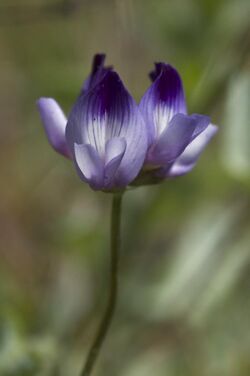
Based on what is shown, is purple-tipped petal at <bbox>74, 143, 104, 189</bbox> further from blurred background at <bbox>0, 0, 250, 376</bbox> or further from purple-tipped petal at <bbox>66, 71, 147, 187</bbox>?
blurred background at <bbox>0, 0, 250, 376</bbox>

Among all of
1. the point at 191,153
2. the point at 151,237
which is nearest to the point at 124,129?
the point at 191,153

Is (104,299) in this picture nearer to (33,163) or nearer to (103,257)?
(103,257)

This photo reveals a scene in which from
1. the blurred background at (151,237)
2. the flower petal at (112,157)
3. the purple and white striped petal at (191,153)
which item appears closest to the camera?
the flower petal at (112,157)

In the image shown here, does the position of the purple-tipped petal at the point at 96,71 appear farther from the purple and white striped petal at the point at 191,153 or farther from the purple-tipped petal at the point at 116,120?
the purple and white striped petal at the point at 191,153

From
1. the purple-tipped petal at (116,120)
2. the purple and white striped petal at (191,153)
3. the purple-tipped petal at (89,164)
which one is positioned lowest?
the purple and white striped petal at (191,153)

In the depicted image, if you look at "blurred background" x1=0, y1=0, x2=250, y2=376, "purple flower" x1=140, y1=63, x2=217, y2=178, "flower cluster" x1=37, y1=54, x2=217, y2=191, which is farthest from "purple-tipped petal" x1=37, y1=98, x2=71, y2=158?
"blurred background" x1=0, y1=0, x2=250, y2=376

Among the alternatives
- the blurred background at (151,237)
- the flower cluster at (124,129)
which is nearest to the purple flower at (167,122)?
the flower cluster at (124,129)

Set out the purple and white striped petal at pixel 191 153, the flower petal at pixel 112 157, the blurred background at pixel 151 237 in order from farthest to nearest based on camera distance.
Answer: the blurred background at pixel 151 237 → the purple and white striped petal at pixel 191 153 → the flower petal at pixel 112 157

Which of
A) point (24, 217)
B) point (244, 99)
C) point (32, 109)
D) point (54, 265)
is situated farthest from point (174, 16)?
point (24, 217)
